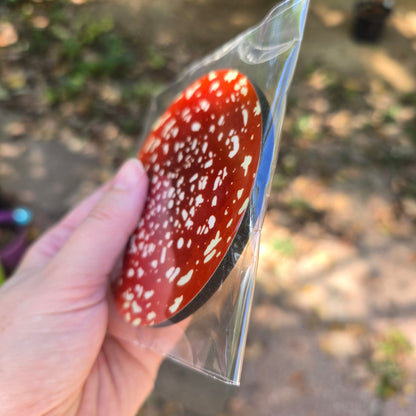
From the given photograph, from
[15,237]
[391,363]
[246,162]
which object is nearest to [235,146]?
[246,162]

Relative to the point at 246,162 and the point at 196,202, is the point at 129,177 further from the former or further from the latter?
the point at 246,162

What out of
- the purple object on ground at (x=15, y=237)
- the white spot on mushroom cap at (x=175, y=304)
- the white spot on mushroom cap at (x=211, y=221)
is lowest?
the purple object on ground at (x=15, y=237)

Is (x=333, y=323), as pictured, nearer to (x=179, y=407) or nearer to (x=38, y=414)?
(x=179, y=407)

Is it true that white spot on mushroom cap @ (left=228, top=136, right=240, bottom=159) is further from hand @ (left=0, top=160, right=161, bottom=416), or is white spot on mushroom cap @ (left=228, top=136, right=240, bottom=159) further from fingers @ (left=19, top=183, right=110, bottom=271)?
fingers @ (left=19, top=183, right=110, bottom=271)

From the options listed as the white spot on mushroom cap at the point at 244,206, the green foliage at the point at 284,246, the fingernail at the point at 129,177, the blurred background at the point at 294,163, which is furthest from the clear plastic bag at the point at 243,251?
the green foliage at the point at 284,246

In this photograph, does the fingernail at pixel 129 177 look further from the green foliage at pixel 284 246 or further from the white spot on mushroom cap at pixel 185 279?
the green foliage at pixel 284 246

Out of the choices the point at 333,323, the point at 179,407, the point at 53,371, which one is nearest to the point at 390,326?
the point at 333,323

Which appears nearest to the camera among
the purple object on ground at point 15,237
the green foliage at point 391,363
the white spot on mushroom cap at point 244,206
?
the white spot on mushroom cap at point 244,206
